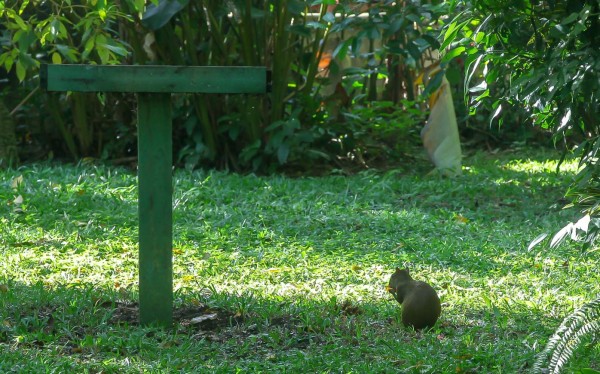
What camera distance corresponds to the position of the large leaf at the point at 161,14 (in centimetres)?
775

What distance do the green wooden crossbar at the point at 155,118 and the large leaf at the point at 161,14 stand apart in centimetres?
412

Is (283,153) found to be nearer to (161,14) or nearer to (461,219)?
(161,14)

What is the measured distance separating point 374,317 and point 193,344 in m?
0.87

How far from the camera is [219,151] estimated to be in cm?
874

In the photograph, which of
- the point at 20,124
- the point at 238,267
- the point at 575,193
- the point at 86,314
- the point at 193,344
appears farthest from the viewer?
the point at 20,124

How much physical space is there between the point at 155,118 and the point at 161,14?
419 cm

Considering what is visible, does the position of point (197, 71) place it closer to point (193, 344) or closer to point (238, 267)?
point (193, 344)

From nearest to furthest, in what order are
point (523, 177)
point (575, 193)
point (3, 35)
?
point (575, 193) < point (523, 177) < point (3, 35)

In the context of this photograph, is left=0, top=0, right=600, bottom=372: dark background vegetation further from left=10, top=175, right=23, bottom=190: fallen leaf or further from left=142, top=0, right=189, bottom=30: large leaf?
left=10, top=175, right=23, bottom=190: fallen leaf

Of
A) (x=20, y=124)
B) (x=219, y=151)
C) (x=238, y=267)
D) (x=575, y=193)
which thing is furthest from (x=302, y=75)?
(x=575, y=193)

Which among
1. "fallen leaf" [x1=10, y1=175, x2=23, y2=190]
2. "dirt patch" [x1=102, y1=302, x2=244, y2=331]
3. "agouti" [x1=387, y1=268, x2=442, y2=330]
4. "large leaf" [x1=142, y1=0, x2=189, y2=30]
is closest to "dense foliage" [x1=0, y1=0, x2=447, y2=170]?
"large leaf" [x1=142, y1=0, x2=189, y2=30]

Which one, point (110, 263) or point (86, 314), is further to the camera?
point (110, 263)

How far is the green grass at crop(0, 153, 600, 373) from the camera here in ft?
12.2

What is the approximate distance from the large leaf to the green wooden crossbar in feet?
13.5
